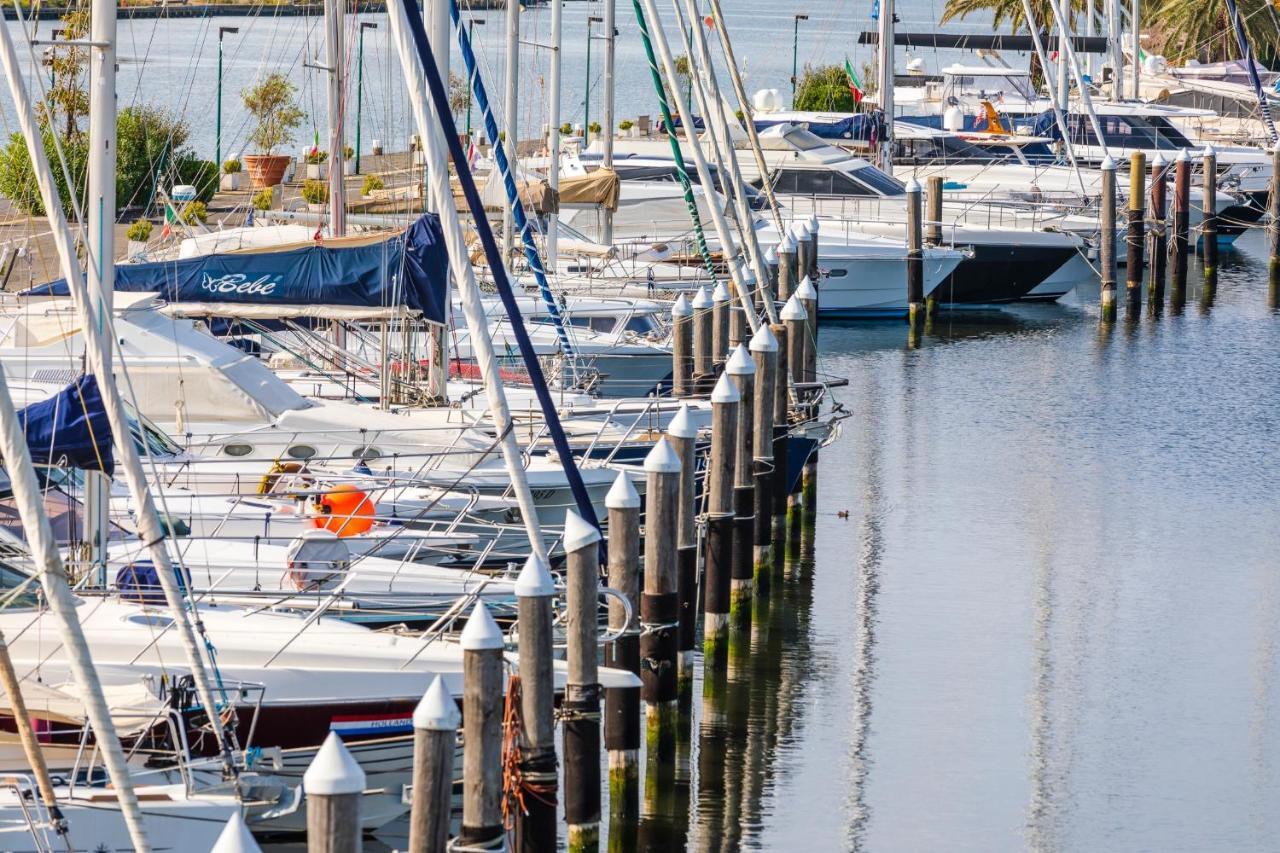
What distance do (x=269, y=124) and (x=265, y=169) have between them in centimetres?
694

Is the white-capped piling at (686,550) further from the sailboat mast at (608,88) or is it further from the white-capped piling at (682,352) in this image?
the sailboat mast at (608,88)

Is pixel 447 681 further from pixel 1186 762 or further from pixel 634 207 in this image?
pixel 634 207

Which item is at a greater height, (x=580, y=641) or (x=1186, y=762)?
(x=580, y=641)

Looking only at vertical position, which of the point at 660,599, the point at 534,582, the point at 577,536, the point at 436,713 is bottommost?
the point at 660,599

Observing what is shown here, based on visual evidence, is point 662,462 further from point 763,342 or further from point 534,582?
point 763,342

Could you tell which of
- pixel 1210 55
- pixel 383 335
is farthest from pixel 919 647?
pixel 1210 55

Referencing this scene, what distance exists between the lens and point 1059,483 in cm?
2411

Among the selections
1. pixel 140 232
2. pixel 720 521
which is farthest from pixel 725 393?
pixel 140 232

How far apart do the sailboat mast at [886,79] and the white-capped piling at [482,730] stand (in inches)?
1187

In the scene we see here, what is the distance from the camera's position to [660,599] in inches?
576

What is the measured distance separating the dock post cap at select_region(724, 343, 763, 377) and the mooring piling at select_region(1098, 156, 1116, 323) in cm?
1923

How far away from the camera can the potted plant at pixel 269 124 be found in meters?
42.3

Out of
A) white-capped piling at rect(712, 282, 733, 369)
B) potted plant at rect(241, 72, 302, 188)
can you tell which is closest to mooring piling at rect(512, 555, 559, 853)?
white-capped piling at rect(712, 282, 733, 369)

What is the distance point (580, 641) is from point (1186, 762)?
5.54 meters
